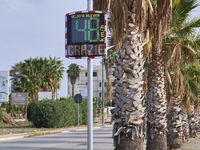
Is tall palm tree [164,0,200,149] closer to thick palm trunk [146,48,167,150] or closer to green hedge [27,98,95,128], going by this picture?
thick palm trunk [146,48,167,150]

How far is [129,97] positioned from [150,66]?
5583 millimetres

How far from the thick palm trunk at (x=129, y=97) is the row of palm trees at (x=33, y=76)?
5054 cm

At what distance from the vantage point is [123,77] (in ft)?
24.5

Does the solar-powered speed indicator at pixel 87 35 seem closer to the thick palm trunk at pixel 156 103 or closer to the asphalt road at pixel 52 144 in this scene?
the thick palm trunk at pixel 156 103

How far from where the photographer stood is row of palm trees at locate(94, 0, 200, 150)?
24.1ft

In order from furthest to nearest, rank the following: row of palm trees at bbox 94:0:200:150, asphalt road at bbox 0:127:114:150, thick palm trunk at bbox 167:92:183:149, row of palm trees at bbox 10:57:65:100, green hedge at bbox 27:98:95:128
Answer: row of palm trees at bbox 10:57:65:100, green hedge at bbox 27:98:95:128, thick palm trunk at bbox 167:92:183:149, asphalt road at bbox 0:127:114:150, row of palm trees at bbox 94:0:200:150

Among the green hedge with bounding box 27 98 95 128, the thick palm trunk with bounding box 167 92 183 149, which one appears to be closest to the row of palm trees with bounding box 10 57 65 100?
the green hedge with bounding box 27 98 95 128

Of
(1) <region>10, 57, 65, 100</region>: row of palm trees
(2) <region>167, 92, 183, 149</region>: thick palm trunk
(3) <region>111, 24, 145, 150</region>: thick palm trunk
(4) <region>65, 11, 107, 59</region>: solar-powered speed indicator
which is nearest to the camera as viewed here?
(4) <region>65, 11, 107, 59</region>: solar-powered speed indicator

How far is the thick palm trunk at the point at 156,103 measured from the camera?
12.0 meters

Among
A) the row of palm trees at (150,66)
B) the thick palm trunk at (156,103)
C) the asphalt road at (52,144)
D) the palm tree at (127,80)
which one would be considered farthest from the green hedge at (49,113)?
the palm tree at (127,80)

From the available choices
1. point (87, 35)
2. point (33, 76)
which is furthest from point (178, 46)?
point (33, 76)

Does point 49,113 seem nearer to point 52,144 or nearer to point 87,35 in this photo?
point 52,144

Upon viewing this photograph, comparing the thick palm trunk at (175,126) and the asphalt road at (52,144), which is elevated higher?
the thick palm trunk at (175,126)

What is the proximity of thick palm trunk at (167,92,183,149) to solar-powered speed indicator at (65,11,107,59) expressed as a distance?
36.0 ft
